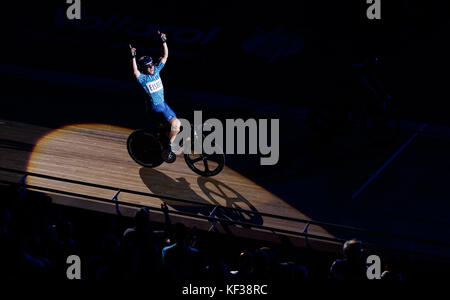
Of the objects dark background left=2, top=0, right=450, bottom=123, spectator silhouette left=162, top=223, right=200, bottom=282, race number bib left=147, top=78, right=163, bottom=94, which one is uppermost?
dark background left=2, top=0, right=450, bottom=123

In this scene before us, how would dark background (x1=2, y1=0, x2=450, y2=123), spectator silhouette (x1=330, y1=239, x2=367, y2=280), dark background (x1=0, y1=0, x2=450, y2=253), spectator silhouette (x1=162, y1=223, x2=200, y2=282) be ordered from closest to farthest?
spectator silhouette (x1=330, y1=239, x2=367, y2=280), spectator silhouette (x1=162, y1=223, x2=200, y2=282), dark background (x1=0, y1=0, x2=450, y2=253), dark background (x1=2, y1=0, x2=450, y2=123)

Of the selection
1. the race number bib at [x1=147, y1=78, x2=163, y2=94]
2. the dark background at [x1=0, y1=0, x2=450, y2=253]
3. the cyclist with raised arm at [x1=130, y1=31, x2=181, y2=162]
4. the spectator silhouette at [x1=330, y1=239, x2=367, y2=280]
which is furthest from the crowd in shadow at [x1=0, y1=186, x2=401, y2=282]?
the dark background at [x1=0, y1=0, x2=450, y2=253]

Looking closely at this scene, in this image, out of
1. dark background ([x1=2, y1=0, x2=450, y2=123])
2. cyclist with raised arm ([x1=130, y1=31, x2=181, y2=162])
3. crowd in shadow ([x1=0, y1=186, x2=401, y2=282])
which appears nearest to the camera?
crowd in shadow ([x1=0, y1=186, x2=401, y2=282])

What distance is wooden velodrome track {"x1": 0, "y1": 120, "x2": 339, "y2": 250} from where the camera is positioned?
348 inches

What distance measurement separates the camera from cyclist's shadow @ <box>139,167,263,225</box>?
29.1 ft

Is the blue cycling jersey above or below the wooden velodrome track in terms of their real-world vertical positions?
above

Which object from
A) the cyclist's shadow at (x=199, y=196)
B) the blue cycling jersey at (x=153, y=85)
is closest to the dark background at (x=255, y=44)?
the cyclist's shadow at (x=199, y=196)

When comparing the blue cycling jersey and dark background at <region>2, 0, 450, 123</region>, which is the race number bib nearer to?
the blue cycling jersey

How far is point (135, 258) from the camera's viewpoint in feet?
20.4

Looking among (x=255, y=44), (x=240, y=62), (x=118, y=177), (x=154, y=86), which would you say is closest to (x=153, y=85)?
(x=154, y=86)

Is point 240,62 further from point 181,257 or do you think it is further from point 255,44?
point 181,257

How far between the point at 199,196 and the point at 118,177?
162cm

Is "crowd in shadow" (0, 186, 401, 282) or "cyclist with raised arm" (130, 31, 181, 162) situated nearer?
"crowd in shadow" (0, 186, 401, 282)
